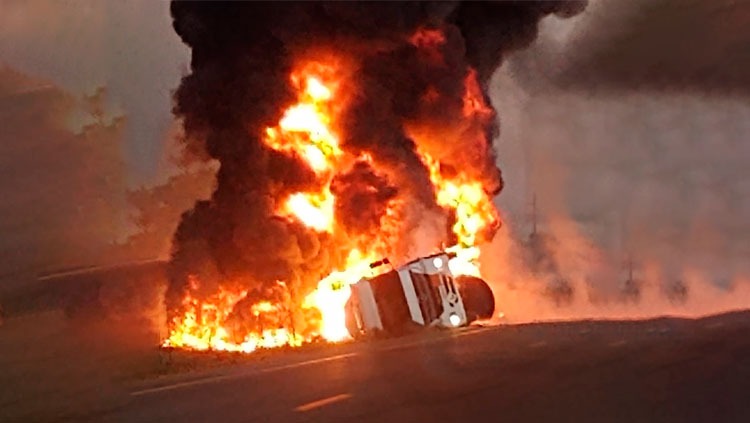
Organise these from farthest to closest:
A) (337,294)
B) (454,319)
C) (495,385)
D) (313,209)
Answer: (313,209)
(337,294)
(454,319)
(495,385)

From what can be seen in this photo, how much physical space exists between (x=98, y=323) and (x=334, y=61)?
830 cm

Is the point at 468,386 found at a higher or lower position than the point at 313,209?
lower

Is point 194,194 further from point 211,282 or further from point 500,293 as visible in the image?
point 500,293

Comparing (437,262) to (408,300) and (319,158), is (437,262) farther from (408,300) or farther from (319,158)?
(319,158)

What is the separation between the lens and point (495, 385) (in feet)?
32.1

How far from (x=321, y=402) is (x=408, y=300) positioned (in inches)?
432

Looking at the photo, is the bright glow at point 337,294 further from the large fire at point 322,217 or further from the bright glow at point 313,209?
the bright glow at point 313,209

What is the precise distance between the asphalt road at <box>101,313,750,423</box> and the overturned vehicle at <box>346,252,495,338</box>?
524 centimetres

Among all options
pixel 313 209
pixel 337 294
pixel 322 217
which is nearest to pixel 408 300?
pixel 337 294

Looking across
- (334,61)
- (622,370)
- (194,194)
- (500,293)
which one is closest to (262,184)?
(194,194)

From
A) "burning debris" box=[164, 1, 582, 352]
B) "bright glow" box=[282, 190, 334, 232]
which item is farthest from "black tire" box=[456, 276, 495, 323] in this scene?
"bright glow" box=[282, 190, 334, 232]

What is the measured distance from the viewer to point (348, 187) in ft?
72.9

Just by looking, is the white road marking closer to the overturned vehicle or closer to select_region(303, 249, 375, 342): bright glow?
the overturned vehicle

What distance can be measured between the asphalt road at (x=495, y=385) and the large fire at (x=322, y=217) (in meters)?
6.60
